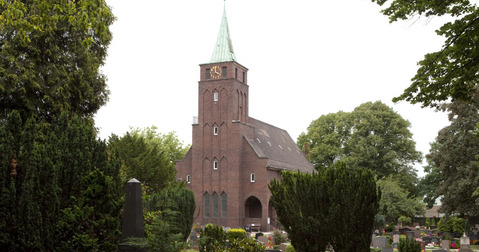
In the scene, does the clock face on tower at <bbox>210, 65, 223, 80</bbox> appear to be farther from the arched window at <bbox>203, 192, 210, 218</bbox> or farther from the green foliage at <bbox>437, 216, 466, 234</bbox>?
the green foliage at <bbox>437, 216, 466, 234</bbox>

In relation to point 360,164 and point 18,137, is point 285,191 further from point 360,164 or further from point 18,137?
point 360,164

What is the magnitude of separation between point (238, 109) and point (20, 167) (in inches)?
1536

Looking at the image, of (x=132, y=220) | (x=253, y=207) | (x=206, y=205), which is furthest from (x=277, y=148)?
(x=132, y=220)

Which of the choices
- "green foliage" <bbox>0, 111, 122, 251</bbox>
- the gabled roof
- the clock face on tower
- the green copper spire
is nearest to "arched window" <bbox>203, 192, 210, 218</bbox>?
the gabled roof

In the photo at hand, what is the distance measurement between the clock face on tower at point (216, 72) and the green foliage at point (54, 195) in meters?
37.6

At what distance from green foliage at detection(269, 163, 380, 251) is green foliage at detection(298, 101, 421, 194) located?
39.0 m

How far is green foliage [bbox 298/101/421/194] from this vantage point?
54469mm

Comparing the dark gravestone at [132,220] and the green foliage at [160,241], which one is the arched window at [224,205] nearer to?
the green foliage at [160,241]

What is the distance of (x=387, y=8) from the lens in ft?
36.6

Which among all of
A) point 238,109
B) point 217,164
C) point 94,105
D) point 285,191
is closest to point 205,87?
point 238,109

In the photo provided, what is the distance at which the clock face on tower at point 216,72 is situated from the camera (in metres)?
51.0

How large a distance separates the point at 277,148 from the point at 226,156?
8754mm

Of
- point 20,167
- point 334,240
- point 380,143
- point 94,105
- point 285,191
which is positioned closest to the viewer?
point 20,167

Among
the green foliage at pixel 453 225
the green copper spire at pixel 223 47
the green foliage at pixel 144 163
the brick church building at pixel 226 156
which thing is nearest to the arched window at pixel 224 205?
the brick church building at pixel 226 156
